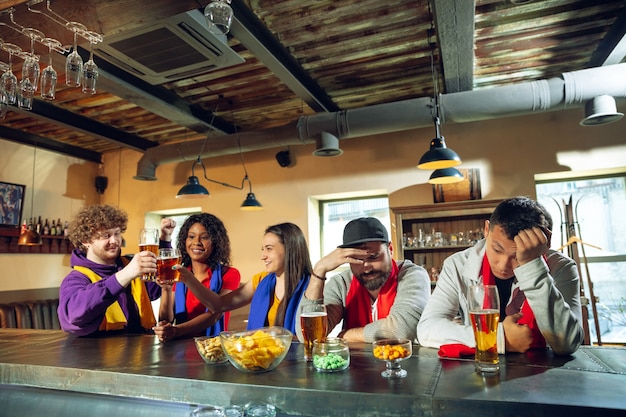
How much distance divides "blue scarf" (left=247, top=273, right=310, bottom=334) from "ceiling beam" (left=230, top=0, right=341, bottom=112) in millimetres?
1766

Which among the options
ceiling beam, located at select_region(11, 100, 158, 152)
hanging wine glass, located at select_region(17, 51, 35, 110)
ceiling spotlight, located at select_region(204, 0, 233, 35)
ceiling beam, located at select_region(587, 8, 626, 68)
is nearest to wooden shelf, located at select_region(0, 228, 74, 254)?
ceiling beam, located at select_region(11, 100, 158, 152)

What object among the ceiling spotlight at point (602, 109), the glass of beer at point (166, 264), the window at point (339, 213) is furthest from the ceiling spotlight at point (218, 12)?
the window at point (339, 213)

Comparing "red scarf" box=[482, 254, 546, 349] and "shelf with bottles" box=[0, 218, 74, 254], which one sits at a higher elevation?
"shelf with bottles" box=[0, 218, 74, 254]

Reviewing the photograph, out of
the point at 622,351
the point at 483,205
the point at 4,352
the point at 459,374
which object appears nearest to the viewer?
the point at 459,374

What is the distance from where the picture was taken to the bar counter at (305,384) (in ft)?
3.25

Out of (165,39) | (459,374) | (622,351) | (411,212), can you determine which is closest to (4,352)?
(459,374)

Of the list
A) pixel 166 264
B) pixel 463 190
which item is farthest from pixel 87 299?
pixel 463 190

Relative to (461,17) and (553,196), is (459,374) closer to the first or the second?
(461,17)

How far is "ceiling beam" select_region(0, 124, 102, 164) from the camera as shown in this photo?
5.43 m

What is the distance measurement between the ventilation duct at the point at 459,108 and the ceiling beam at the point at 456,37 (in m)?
0.24

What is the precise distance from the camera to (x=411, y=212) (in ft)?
15.7

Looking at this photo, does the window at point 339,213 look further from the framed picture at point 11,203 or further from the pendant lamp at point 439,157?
the framed picture at point 11,203

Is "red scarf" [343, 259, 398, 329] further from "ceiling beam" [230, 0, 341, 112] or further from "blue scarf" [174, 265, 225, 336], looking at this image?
"ceiling beam" [230, 0, 341, 112]

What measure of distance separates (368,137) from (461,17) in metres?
2.65
